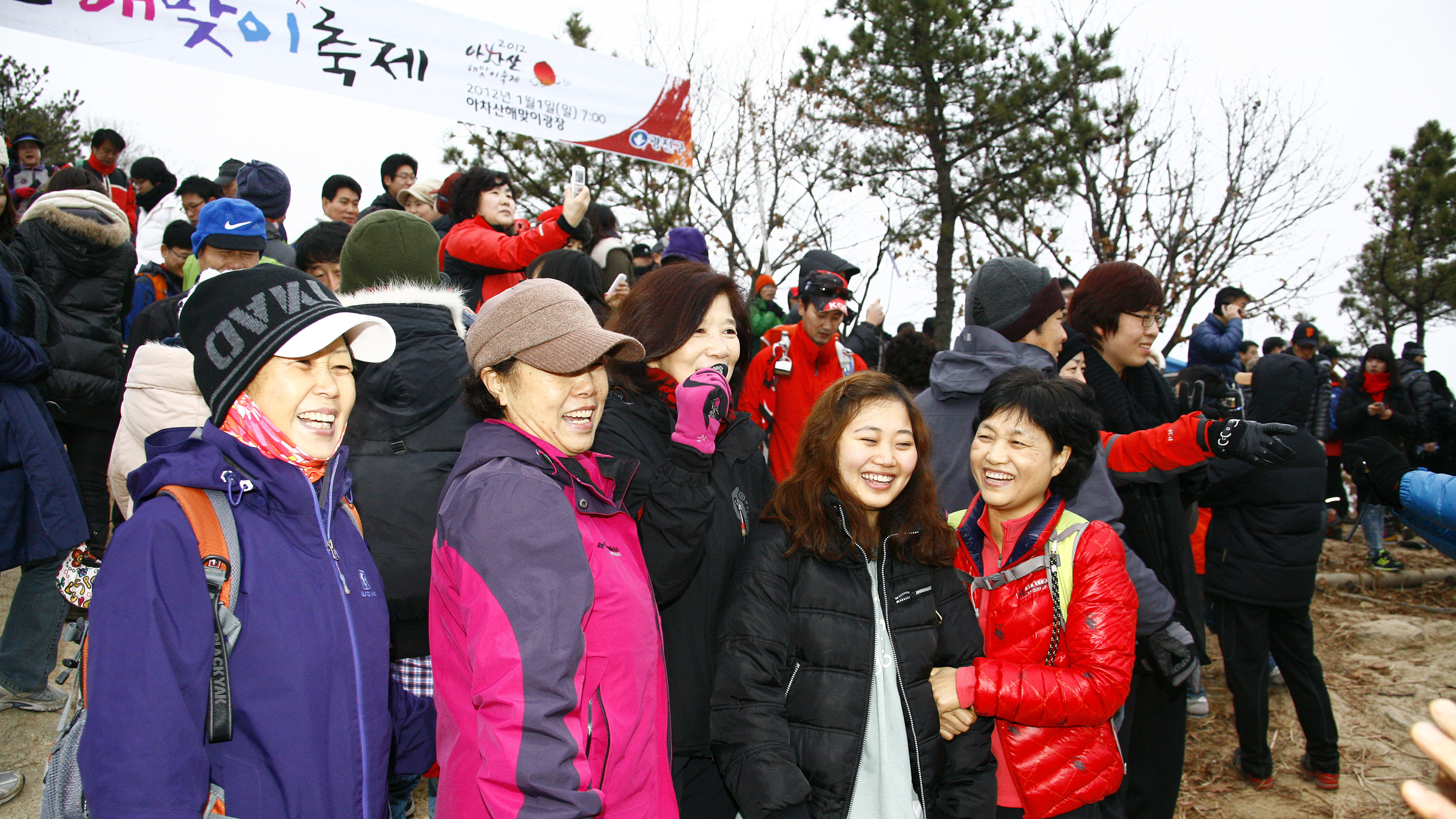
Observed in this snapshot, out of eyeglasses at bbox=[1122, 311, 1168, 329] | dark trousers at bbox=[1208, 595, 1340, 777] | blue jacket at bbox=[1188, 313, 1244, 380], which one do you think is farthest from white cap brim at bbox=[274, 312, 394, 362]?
blue jacket at bbox=[1188, 313, 1244, 380]

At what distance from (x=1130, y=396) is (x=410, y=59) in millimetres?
5219

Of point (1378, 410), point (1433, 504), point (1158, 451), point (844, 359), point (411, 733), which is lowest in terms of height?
point (411, 733)

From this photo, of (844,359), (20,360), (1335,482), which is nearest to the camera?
(20,360)

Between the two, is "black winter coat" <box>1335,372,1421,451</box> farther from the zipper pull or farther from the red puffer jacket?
the zipper pull

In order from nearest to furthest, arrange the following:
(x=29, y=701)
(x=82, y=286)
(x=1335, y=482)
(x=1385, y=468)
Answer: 1. (x=1385, y=468)
2. (x=29, y=701)
3. (x=82, y=286)
4. (x=1335, y=482)

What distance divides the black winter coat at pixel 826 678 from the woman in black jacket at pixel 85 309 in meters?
3.72

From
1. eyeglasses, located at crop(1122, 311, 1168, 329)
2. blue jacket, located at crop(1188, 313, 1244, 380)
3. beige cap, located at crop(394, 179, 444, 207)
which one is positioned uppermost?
beige cap, located at crop(394, 179, 444, 207)

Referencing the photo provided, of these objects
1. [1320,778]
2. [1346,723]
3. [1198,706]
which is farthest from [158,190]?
[1346,723]

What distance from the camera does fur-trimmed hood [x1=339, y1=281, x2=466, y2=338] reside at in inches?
Result: 92.0

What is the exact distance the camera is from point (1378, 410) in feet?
27.0

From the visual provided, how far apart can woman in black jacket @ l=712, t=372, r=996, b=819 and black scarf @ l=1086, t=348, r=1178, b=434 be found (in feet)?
4.23

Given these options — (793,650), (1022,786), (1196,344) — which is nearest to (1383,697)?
(1196,344)

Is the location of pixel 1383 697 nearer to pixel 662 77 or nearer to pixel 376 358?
pixel 376 358

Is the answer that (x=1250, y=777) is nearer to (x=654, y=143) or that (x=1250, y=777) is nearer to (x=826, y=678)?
(x=826, y=678)
